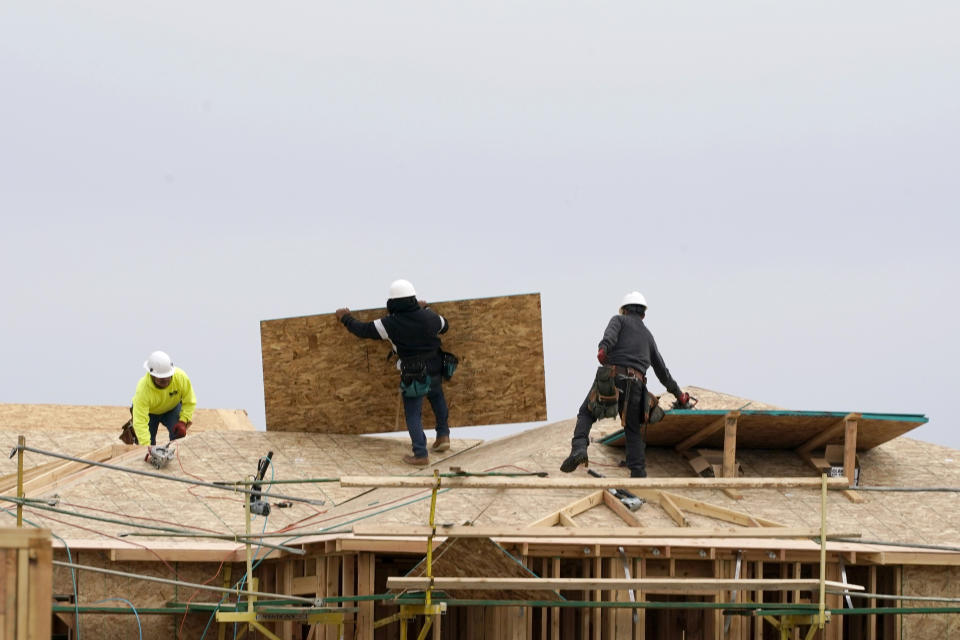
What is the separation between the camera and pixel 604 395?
17.2m

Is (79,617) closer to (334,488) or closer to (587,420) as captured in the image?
(334,488)

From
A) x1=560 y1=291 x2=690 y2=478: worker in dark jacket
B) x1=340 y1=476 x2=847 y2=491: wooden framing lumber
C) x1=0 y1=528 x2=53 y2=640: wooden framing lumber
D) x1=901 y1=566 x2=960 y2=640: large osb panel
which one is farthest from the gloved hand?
A: x1=0 y1=528 x2=53 y2=640: wooden framing lumber

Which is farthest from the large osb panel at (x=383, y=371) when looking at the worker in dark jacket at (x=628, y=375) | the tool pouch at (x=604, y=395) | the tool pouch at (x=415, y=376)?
the tool pouch at (x=604, y=395)

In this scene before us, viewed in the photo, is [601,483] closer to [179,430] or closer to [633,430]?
[633,430]

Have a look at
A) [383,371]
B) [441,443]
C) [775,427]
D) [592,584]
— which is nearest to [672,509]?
[592,584]

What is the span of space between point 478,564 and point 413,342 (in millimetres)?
5464

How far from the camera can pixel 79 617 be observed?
15.0 metres

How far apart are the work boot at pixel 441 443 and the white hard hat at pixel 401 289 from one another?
244 cm

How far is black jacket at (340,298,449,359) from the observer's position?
1894cm

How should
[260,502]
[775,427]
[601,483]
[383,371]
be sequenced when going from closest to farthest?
1. [601,483]
2. [260,502]
3. [775,427]
4. [383,371]

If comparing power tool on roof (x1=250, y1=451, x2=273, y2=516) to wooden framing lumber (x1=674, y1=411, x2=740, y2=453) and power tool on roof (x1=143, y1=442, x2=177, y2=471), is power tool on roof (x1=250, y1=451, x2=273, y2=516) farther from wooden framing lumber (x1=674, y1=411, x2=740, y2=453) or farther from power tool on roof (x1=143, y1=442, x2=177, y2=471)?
wooden framing lumber (x1=674, y1=411, x2=740, y2=453)

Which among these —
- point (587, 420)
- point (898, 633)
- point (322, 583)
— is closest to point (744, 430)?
point (587, 420)

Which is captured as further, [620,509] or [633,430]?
[633,430]

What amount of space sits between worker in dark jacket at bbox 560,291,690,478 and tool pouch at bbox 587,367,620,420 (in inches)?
2.5
